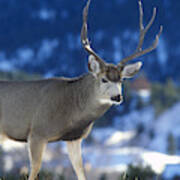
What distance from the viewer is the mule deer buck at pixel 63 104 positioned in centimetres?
683

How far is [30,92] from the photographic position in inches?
291

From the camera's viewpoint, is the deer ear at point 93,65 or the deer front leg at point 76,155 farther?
the deer front leg at point 76,155

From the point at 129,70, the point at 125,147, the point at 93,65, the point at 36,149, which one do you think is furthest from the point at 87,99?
the point at 125,147

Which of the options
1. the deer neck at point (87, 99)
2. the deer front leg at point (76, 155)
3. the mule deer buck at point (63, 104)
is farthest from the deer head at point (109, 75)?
the deer front leg at point (76, 155)

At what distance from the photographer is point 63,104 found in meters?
7.14

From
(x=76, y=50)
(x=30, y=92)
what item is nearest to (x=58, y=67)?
(x=76, y=50)

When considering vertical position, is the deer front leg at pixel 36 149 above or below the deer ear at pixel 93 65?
below

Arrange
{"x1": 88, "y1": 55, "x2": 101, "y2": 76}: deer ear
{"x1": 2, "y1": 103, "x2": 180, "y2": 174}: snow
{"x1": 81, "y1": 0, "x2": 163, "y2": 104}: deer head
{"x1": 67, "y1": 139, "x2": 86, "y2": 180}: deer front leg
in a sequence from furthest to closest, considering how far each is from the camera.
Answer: {"x1": 2, "y1": 103, "x2": 180, "y2": 174}: snow < {"x1": 67, "y1": 139, "x2": 86, "y2": 180}: deer front leg < {"x1": 88, "y1": 55, "x2": 101, "y2": 76}: deer ear < {"x1": 81, "y1": 0, "x2": 163, "y2": 104}: deer head

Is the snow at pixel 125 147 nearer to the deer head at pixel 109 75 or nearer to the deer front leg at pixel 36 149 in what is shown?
the deer front leg at pixel 36 149

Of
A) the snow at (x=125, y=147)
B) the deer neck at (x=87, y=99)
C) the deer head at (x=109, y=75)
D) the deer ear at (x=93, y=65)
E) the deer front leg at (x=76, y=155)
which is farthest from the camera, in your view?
the snow at (x=125, y=147)

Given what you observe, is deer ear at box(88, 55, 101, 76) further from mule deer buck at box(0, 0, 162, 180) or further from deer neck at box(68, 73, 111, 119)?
deer neck at box(68, 73, 111, 119)

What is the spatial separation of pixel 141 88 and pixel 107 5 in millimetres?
20163

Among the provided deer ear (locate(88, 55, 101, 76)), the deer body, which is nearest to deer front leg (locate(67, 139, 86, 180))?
the deer body

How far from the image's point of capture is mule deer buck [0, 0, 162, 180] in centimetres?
683
